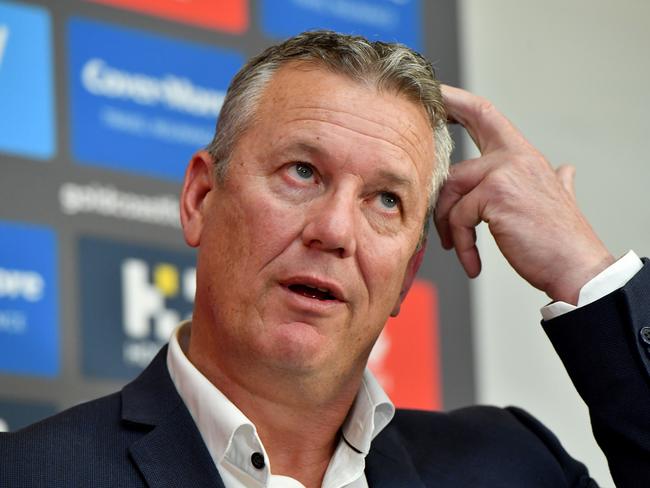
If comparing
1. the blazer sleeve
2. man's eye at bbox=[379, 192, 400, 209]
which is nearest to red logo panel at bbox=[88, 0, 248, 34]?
man's eye at bbox=[379, 192, 400, 209]

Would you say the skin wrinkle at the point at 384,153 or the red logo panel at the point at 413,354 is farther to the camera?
the red logo panel at the point at 413,354

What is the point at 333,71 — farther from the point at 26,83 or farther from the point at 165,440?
the point at 26,83

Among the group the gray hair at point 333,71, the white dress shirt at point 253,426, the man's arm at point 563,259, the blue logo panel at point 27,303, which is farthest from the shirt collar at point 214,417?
the blue logo panel at point 27,303

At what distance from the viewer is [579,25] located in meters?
4.58

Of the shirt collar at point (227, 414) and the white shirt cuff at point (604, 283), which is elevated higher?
the white shirt cuff at point (604, 283)

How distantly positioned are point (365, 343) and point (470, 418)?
41 cm

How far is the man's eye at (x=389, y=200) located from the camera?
2426 mm

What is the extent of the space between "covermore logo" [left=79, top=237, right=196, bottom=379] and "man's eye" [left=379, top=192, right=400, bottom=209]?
1.09 m

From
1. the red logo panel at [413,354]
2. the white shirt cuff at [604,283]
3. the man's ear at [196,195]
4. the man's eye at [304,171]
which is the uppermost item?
the man's eye at [304,171]

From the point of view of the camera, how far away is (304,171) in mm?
2383

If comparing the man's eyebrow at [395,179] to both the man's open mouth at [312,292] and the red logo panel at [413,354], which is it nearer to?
the man's open mouth at [312,292]

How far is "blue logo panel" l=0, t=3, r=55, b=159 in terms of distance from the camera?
3.25 m

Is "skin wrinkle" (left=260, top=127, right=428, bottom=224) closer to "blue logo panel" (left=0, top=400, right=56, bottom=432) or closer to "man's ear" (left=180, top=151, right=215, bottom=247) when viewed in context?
"man's ear" (left=180, top=151, right=215, bottom=247)

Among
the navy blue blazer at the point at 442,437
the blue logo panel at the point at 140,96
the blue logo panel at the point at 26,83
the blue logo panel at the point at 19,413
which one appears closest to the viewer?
the navy blue blazer at the point at 442,437
